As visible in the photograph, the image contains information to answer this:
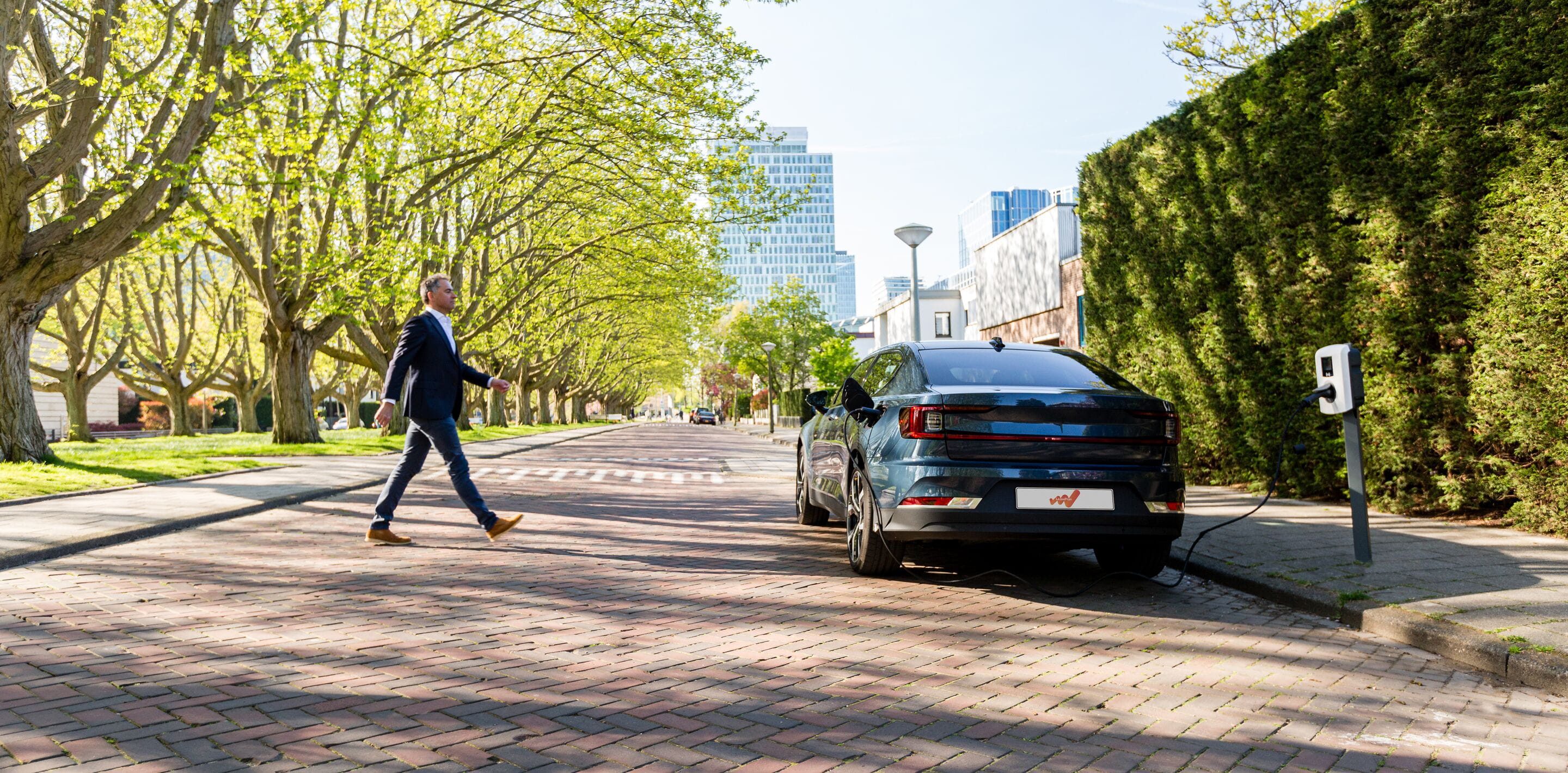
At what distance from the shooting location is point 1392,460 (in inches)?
333

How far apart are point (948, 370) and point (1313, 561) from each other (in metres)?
2.59

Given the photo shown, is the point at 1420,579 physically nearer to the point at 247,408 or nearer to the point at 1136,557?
the point at 1136,557

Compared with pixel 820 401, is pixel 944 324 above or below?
above

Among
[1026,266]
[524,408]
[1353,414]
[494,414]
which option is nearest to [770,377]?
[494,414]

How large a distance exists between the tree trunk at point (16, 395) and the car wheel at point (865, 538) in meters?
12.9

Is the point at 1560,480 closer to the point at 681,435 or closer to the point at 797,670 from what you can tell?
the point at 797,670

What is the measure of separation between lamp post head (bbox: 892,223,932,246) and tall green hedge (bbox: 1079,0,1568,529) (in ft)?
18.4

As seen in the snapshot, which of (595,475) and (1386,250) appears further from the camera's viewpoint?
(595,475)

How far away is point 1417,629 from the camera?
4766 millimetres

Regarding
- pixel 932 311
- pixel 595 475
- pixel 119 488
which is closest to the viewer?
pixel 119 488

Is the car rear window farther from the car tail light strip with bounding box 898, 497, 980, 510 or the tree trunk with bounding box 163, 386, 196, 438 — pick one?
the tree trunk with bounding box 163, 386, 196, 438

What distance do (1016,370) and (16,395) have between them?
14405 millimetres

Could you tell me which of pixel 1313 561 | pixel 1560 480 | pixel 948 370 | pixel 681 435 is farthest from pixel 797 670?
pixel 681 435

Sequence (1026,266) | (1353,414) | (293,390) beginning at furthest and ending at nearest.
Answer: (1026,266), (293,390), (1353,414)
